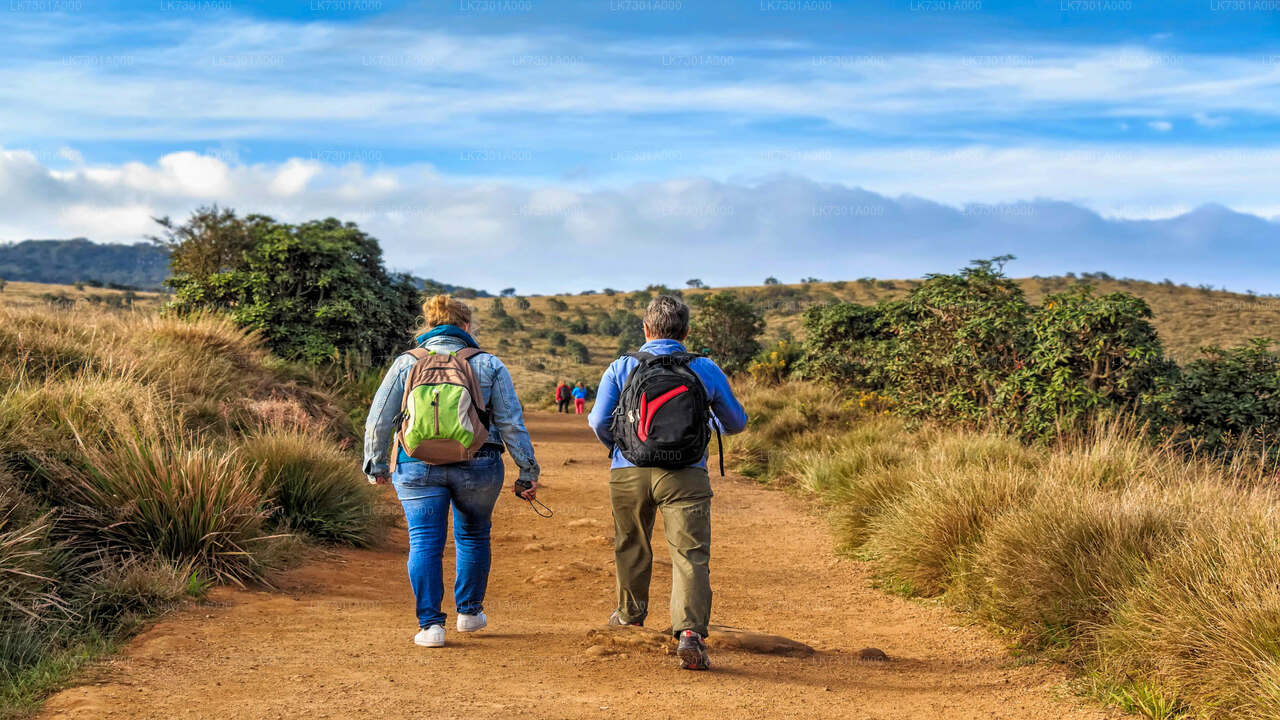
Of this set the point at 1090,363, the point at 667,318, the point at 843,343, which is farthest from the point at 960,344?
the point at 667,318

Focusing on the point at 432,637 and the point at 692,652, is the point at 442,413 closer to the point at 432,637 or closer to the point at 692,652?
the point at 432,637

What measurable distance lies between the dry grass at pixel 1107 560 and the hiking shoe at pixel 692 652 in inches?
80.8

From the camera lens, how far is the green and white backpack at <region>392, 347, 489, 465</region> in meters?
5.05

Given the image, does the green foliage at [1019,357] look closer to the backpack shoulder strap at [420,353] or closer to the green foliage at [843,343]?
the green foliage at [843,343]

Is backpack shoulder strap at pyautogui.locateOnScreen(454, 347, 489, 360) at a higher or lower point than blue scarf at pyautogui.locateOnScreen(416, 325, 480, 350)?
lower

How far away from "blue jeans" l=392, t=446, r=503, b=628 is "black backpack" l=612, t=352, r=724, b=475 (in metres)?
0.86

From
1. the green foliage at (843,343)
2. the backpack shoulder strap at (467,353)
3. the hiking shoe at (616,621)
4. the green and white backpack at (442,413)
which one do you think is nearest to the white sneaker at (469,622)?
the hiking shoe at (616,621)

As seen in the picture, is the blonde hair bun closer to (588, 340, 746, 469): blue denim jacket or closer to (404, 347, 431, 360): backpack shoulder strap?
(404, 347, 431, 360): backpack shoulder strap

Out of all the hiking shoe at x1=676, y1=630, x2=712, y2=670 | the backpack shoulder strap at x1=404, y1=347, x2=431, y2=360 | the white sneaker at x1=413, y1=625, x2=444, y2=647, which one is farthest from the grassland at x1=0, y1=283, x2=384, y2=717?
the hiking shoe at x1=676, y1=630, x2=712, y2=670

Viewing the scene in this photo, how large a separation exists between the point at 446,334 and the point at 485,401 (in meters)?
0.47

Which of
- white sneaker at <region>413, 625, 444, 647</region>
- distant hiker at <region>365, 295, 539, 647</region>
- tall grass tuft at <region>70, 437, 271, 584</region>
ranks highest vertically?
distant hiker at <region>365, 295, 539, 647</region>

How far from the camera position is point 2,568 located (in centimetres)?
511

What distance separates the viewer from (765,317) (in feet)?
229

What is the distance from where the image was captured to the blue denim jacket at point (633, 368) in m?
5.22
